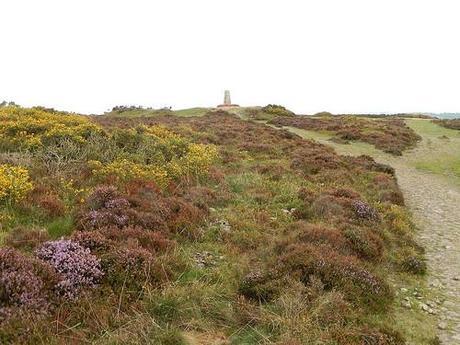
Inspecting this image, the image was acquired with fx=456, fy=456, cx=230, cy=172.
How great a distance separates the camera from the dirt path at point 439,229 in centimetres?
880

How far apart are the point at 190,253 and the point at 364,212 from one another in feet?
20.2

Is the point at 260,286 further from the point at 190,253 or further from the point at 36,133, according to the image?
the point at 36,133

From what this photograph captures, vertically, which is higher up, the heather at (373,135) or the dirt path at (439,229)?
the heather at (373,135)

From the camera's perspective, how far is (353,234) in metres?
11.2

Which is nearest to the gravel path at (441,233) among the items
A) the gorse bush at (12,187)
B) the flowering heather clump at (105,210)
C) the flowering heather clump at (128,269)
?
the flowering heather clump at (128,269)

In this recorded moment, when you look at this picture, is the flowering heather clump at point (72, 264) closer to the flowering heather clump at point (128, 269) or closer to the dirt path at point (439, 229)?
the flowering heather clump at point (128, 269)

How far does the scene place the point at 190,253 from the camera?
1002 centimetres

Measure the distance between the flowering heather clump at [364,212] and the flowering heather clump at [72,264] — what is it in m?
8.43

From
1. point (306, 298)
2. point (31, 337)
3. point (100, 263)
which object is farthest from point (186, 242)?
point (31, 337)

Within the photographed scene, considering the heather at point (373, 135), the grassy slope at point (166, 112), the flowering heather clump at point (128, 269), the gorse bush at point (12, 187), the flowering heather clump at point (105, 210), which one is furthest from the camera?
the grassy slope at point (166, 112)

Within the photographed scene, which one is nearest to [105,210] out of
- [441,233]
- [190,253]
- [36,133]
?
[190,253]

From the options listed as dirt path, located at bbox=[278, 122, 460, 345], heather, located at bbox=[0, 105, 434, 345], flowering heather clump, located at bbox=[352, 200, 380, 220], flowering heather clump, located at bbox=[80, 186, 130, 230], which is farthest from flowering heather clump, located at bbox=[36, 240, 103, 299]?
flowering heather clump, located at bbox=[352, 200, 380, 220]

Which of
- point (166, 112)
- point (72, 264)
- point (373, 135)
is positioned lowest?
point (373, 135)

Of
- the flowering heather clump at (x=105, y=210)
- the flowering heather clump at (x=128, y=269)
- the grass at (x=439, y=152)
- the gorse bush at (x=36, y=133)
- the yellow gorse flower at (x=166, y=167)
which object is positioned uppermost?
the gorse bush at (x=36, y=133)
